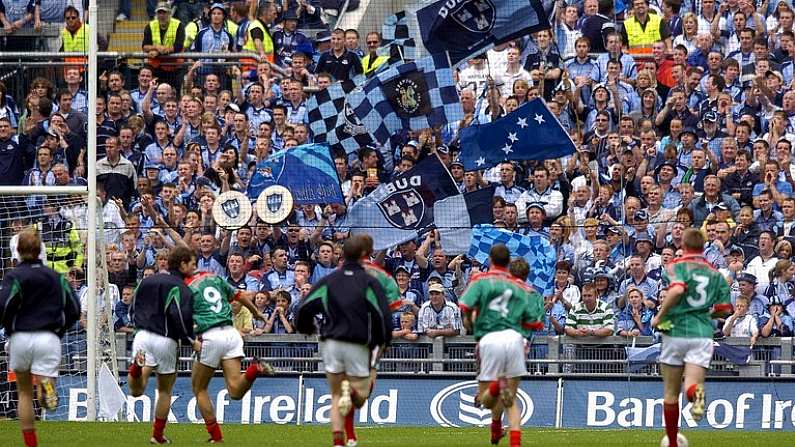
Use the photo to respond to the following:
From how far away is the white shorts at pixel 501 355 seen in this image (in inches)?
551

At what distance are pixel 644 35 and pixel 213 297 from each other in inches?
428

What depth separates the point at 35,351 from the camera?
45.5 ft

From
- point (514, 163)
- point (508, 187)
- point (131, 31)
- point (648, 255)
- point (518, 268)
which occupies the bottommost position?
point (518, 268)

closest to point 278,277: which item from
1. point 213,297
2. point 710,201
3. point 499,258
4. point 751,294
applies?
point 213,297

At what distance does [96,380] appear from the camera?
20453 mm

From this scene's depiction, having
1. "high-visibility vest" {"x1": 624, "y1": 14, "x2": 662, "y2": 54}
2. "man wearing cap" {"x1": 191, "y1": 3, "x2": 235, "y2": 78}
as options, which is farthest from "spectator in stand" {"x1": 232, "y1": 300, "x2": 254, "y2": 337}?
"high-visibility vest" {"x1": 624, "y1": 14, "x2": 662, "y2": 54}

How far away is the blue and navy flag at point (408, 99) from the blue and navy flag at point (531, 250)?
2.39 m

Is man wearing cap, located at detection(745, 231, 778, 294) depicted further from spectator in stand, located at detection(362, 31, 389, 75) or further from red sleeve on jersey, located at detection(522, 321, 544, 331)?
red sleeve on jersey, located at detection(522, 321, 544, 331)

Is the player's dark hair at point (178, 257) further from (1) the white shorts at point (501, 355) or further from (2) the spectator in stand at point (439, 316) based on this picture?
(2) the spectator in stand at point (439, 316)

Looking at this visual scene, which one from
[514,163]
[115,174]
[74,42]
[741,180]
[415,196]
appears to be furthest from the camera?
[74,42]

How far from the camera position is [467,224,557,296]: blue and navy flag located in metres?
20.7

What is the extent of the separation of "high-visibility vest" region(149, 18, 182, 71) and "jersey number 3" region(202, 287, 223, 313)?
944 centimetres

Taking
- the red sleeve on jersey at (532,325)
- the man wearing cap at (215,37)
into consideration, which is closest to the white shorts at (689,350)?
the red sleeve on jersey at (532,325)

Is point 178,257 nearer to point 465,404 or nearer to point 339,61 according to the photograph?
point 465,404
